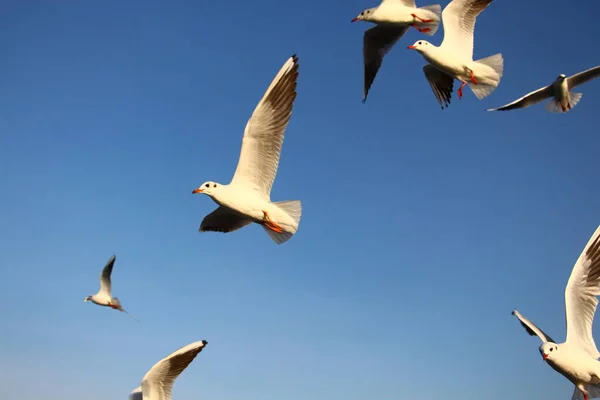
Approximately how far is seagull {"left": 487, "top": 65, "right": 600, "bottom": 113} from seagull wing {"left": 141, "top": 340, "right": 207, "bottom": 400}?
507 cm

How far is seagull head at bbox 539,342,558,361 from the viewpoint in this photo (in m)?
7.49

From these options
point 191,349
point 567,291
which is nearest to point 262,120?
point 191,349

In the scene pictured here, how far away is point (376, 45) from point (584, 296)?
218 inches

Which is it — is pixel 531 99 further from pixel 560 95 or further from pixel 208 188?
pixel 208 188

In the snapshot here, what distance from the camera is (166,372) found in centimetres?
802

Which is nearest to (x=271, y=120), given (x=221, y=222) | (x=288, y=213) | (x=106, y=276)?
(x=288, y=213)

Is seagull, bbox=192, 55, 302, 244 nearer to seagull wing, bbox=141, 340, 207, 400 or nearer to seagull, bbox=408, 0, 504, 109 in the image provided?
seagull wing, bbox=141, 340, 207, 400

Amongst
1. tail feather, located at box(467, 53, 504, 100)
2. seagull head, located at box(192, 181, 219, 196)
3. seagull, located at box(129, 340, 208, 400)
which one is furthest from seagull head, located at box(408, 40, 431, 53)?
seagull, located at box(129, 340, 208, 400)

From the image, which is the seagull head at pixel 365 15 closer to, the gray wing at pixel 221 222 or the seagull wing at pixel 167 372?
the gray wing at pixel 221 222

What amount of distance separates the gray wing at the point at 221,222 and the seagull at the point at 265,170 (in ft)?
3.38

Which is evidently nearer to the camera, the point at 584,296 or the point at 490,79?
the point at 584,296

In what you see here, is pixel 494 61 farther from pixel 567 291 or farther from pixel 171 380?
pixel 171 380

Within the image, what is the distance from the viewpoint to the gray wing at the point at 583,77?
30.0 feet

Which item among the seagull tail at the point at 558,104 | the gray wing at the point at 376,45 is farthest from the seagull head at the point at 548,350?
the gray wing at the point at 376,45
